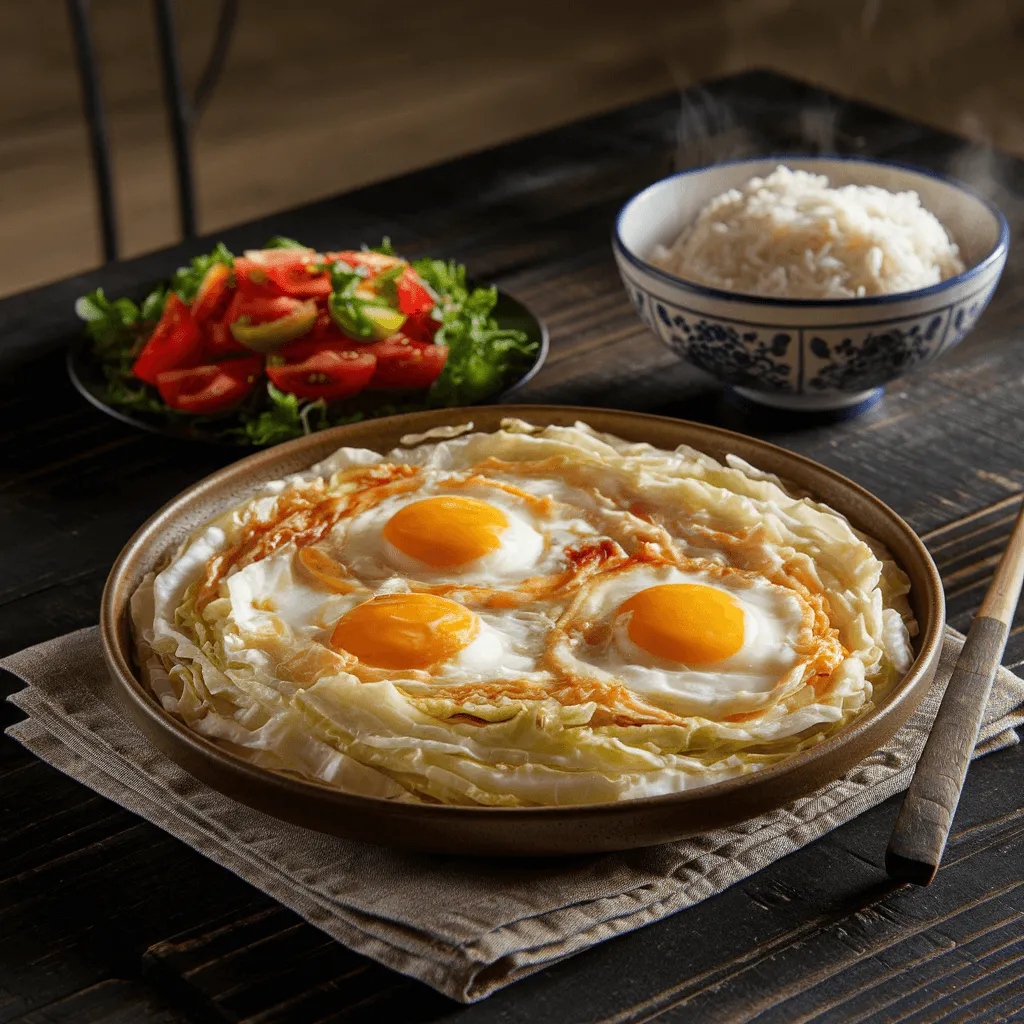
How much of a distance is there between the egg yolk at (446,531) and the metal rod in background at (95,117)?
269 cm

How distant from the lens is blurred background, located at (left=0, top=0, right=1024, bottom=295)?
765 centimetres

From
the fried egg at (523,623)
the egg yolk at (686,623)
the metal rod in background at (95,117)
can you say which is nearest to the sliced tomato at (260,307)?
the fried egg at (523,623)

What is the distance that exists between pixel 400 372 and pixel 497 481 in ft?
1.97

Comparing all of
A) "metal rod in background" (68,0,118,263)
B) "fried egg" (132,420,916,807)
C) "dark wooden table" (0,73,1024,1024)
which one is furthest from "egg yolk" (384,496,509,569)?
"metal rod in background" (68,0,118,263)

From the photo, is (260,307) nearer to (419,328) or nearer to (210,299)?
(210,299)

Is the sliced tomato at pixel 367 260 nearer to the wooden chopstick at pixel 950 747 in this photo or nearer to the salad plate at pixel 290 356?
the salad plate at pixel 290 356

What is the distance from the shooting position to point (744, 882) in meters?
1.71

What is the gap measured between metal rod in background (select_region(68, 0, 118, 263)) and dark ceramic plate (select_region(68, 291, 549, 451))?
1670mm

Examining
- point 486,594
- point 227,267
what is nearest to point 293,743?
point 486,594

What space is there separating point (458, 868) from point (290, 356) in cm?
137

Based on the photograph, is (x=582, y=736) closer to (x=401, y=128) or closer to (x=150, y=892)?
(x=150, y=892)

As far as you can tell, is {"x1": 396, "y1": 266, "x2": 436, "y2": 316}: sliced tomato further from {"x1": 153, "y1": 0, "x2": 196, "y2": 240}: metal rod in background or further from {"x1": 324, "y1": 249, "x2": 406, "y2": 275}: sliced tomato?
{"x1": 153, "y1": 0, "x2": 196, "y2": 240}: metal rod in background

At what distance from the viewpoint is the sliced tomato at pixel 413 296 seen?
287 centimetres

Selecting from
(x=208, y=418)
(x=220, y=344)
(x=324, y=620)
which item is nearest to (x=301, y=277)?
(x=220, y=344)
